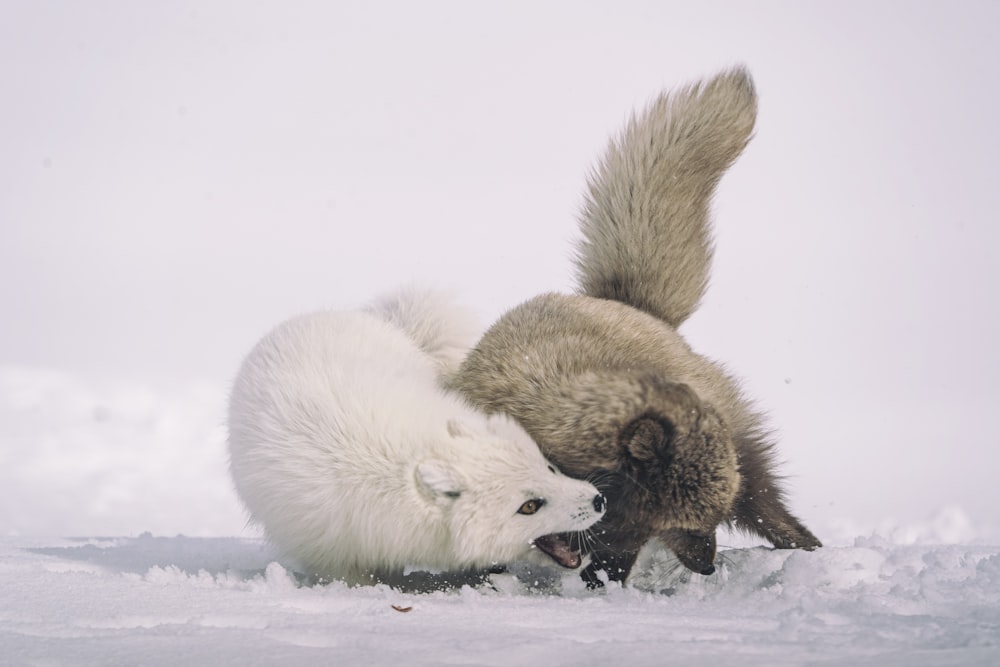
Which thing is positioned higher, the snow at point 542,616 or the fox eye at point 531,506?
the fox eye at point 531,506

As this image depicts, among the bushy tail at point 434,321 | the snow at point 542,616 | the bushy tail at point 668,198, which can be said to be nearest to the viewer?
the snow at point 542,616

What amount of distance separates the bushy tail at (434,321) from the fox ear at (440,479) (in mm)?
2317

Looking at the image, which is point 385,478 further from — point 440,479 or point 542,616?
point 542,616

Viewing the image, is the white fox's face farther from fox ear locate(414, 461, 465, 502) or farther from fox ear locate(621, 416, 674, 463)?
fox ear locate(621, 416, 674, 463)

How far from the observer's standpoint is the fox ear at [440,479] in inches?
206

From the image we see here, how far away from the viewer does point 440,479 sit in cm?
523

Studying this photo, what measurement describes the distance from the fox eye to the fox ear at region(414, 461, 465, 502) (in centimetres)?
34

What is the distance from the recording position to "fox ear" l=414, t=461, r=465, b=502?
5227 millimetres

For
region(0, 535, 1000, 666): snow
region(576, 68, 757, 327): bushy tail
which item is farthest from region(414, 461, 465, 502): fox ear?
region(576, 68, 757, 327): bushy tail

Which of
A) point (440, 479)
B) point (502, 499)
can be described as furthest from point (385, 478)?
point (502, 499)

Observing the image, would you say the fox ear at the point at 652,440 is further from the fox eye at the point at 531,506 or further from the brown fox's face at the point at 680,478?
the fox eye at the point at 531,506

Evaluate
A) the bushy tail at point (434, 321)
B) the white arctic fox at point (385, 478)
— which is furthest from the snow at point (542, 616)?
the bushy tail at point (434, 321)

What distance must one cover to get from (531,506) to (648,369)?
1069 mm

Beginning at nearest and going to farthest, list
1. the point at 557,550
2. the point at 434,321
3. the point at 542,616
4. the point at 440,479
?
1. the point at 542,616
2. the point at 440,479
3. the point at 557,550
4. the point at 434,321
